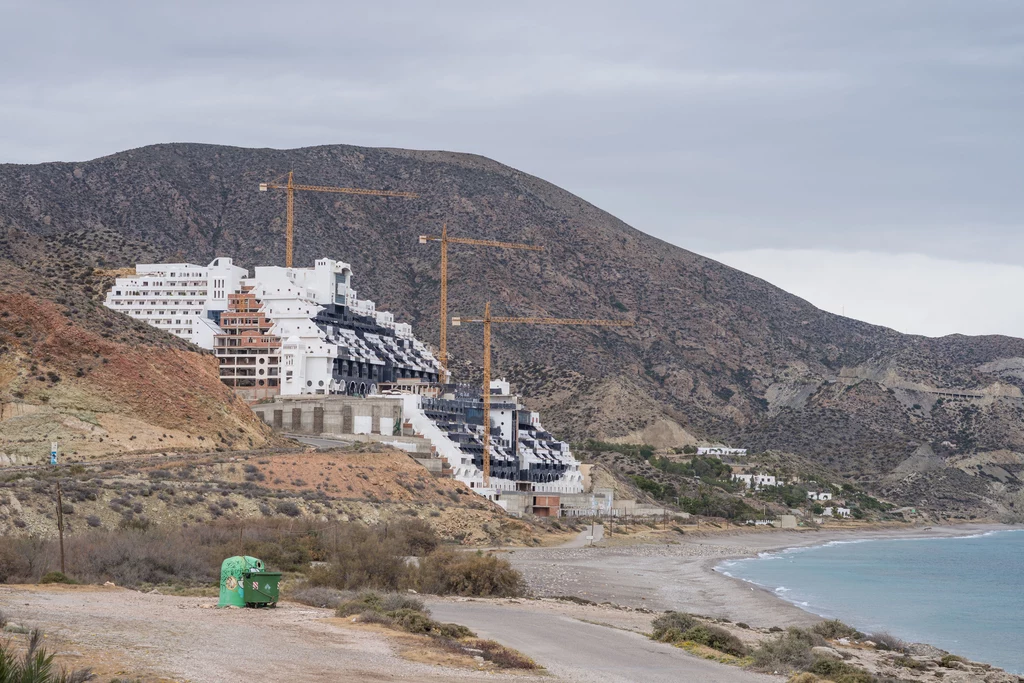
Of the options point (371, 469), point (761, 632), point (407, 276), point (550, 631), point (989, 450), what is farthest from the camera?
point (407, 276)

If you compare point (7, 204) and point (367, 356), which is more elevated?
point (7, 204)

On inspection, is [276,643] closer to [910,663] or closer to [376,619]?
[376,619]

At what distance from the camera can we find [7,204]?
173 meters

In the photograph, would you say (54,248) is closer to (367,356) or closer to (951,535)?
(367,356)

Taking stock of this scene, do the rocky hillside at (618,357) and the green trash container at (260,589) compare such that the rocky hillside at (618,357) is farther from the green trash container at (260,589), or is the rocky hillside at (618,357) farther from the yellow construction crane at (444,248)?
the green trash container at (260,589)

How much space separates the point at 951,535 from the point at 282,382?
6691 centimetres

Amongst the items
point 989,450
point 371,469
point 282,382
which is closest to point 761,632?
point 371,469

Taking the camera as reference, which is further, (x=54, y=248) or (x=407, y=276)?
(x=407, y=276)

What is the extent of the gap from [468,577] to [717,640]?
8759 millimetres

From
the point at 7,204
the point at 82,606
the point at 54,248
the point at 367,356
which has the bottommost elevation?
the point at 82,606

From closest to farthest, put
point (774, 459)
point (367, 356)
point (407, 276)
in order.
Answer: point (367, 356)
point (774, 459)
point (407, 276)

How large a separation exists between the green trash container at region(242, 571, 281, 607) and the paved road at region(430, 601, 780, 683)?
3584 millimetres

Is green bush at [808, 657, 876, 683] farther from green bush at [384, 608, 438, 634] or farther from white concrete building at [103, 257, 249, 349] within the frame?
white concrete building at [103, 257, 249, 349]

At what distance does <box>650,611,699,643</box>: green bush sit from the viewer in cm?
2695
